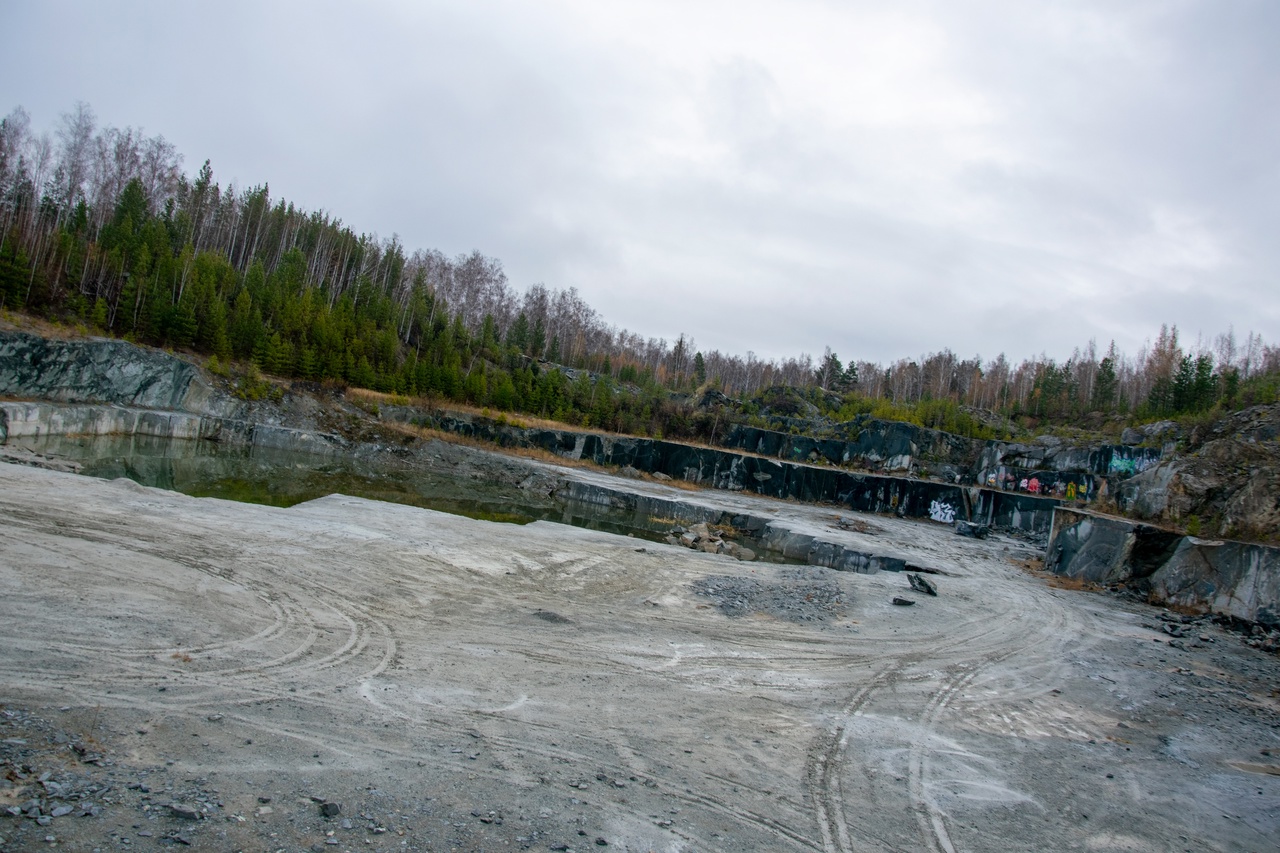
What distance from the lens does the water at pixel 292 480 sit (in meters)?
24.5

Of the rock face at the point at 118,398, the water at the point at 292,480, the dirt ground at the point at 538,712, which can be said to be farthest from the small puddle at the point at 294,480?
the dirt ground at the point at 538,712

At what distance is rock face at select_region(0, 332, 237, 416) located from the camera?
3600cm

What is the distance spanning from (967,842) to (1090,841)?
4.40ft

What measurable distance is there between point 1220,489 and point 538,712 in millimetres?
22070

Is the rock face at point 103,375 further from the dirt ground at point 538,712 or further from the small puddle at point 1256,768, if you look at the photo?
the small puddle at point 1256,768

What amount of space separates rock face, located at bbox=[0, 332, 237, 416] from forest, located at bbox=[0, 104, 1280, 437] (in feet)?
11.5

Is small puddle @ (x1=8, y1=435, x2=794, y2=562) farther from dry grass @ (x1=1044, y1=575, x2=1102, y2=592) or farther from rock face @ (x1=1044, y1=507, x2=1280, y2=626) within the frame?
rock face @ (x1=1044, y1=507, x2=1280, y2=626)

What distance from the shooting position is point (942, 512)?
1633 inches

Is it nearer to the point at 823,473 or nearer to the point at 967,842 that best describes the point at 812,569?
the point at 967,842

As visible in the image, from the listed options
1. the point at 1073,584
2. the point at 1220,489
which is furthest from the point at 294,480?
the point at 1220,489

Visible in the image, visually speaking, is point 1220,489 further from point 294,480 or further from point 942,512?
point 294,480

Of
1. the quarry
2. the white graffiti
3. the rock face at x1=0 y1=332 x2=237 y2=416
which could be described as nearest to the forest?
the rock face at x1=0 y1=332 x2=237 y2=416

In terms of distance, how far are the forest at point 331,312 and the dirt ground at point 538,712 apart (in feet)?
134

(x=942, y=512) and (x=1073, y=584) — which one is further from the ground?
(x=942, y=512)
